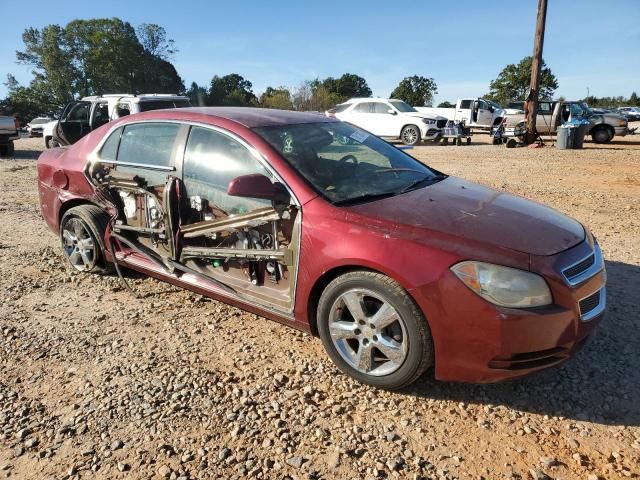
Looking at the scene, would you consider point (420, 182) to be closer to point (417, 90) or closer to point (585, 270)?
point (585, 270)

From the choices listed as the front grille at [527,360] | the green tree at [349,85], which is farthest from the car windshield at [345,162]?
the green tree at [349,85]

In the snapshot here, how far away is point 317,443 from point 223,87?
91074 millimetres

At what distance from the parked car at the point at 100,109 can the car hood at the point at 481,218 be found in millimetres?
9509

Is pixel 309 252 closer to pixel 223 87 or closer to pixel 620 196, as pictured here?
pixel 620 196

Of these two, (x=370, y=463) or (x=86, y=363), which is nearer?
(x=370, y=463)

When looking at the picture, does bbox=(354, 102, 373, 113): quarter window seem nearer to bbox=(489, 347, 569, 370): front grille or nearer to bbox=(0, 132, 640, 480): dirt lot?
bbox=(0, 132, 640, 480): dirt lot

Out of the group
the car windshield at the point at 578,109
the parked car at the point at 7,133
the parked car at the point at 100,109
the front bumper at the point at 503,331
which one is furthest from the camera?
the car windshield at the point at 578,109

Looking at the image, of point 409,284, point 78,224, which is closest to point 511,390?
point 409,284

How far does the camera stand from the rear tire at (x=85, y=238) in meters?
4.28

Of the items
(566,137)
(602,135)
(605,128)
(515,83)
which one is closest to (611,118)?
(605,128)

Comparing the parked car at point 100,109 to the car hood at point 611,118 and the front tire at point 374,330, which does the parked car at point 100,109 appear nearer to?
the front tire at point 374,330

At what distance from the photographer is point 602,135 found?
18781 millimetres

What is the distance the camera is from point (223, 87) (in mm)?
87062

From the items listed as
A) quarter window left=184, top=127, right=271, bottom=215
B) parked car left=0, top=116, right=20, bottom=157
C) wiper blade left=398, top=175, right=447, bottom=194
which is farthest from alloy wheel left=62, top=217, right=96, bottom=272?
parked car left=0, top=116, right=20, bottom=157
